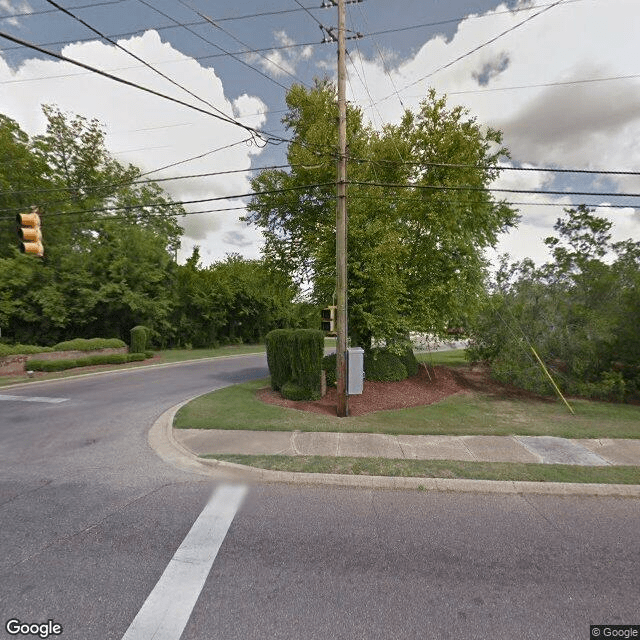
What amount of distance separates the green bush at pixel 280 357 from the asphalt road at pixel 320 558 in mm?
4929

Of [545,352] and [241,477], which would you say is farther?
[545,352]

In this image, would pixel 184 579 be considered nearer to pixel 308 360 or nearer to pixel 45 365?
pixel 308 360

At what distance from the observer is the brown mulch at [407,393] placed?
8.85 metres

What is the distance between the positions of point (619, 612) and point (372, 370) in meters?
8.98

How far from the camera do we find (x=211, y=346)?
28.7 m

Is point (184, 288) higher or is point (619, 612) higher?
point (184, 288)

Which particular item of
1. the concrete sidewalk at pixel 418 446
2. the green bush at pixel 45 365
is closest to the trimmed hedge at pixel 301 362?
the concrete sidewalk at pixel 418 446

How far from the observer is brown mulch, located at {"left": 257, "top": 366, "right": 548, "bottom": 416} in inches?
348

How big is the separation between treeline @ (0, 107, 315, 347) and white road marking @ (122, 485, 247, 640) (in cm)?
1202

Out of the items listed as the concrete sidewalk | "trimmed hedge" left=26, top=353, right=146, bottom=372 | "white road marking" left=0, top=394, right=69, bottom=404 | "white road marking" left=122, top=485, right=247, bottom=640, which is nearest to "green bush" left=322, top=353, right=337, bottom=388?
the concrete sidewalk

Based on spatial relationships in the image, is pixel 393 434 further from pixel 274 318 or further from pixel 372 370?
pixel 274 318

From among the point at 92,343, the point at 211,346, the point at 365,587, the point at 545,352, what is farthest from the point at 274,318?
the point at 365,587

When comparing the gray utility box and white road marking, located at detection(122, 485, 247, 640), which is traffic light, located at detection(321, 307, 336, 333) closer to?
the gray utility box

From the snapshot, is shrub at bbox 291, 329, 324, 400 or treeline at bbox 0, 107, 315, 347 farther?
treeline at bbox 0, 107, 315, 347
